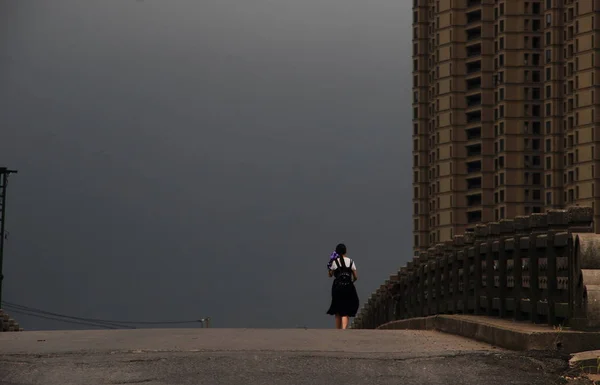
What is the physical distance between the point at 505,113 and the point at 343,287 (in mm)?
137715

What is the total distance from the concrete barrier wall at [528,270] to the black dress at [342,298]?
2345 mm

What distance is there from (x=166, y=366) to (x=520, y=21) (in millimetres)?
153684

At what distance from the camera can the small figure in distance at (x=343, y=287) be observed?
2323 centimetres

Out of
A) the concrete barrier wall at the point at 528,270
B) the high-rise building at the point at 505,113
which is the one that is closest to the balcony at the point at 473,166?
the high-rise building at the point at 505,113

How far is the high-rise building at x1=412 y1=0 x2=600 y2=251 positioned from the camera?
142 m

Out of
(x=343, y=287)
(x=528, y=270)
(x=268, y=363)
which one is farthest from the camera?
(x=343, y=287)

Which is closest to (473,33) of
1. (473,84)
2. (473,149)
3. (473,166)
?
(473,84)

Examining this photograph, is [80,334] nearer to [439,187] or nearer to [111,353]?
[111,353]

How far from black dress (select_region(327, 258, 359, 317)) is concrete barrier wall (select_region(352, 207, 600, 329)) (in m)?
2.35

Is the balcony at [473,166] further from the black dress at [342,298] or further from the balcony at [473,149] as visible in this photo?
the black dress at [342,298]

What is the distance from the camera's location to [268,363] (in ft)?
41.1

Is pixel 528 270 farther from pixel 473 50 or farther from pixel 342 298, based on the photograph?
pixel 473 50

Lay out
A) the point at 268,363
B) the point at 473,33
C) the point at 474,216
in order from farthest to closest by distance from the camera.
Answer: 1. the point at 473,33
2. the point at 474,216
3. the point at 268,363

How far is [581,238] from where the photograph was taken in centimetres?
1418
